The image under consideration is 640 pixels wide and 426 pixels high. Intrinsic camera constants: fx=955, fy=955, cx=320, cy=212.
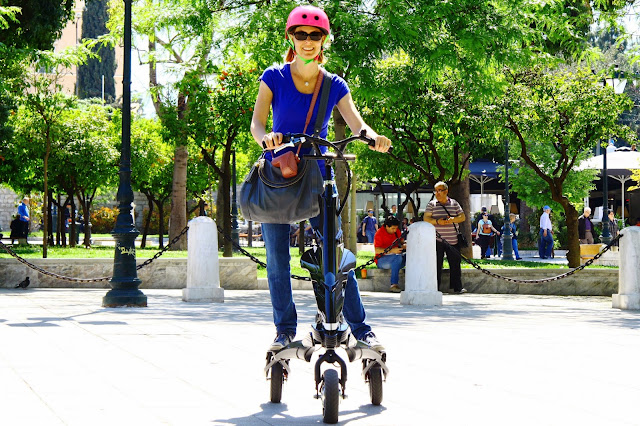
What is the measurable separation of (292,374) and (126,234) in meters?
6.21

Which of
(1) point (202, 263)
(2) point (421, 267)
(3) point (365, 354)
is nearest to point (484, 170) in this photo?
(2) point (421, 267)

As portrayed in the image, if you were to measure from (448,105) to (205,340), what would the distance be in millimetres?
14421

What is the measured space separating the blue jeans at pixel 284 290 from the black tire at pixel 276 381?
20cm

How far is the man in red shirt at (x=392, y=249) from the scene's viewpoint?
14820 millimetres

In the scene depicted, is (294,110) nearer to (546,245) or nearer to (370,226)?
(546,245)

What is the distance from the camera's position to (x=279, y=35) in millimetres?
12922

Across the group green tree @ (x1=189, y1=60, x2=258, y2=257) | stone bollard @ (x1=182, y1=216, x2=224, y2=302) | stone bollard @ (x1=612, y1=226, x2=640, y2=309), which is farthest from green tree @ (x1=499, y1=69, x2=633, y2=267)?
stone bollard @ (x1=182, y1=216, x2=224, y2=302)

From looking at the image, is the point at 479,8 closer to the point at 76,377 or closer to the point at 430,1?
the point at 430,1

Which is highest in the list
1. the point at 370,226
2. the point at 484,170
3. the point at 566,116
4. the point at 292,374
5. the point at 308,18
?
the point at 566,116

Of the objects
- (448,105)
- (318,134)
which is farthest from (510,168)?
(318,134)

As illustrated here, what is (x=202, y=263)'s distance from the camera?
1211 centimetres

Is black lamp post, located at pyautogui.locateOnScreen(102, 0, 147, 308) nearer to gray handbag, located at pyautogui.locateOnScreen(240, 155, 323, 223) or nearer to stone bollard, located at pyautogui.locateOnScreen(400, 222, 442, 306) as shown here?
stone bollard, located at pyautogui.locateOnScreen(400, 222, 442, 306)

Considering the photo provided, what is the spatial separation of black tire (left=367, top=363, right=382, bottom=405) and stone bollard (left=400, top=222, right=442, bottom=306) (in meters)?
7.28

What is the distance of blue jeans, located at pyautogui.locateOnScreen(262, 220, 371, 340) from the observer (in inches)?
181
